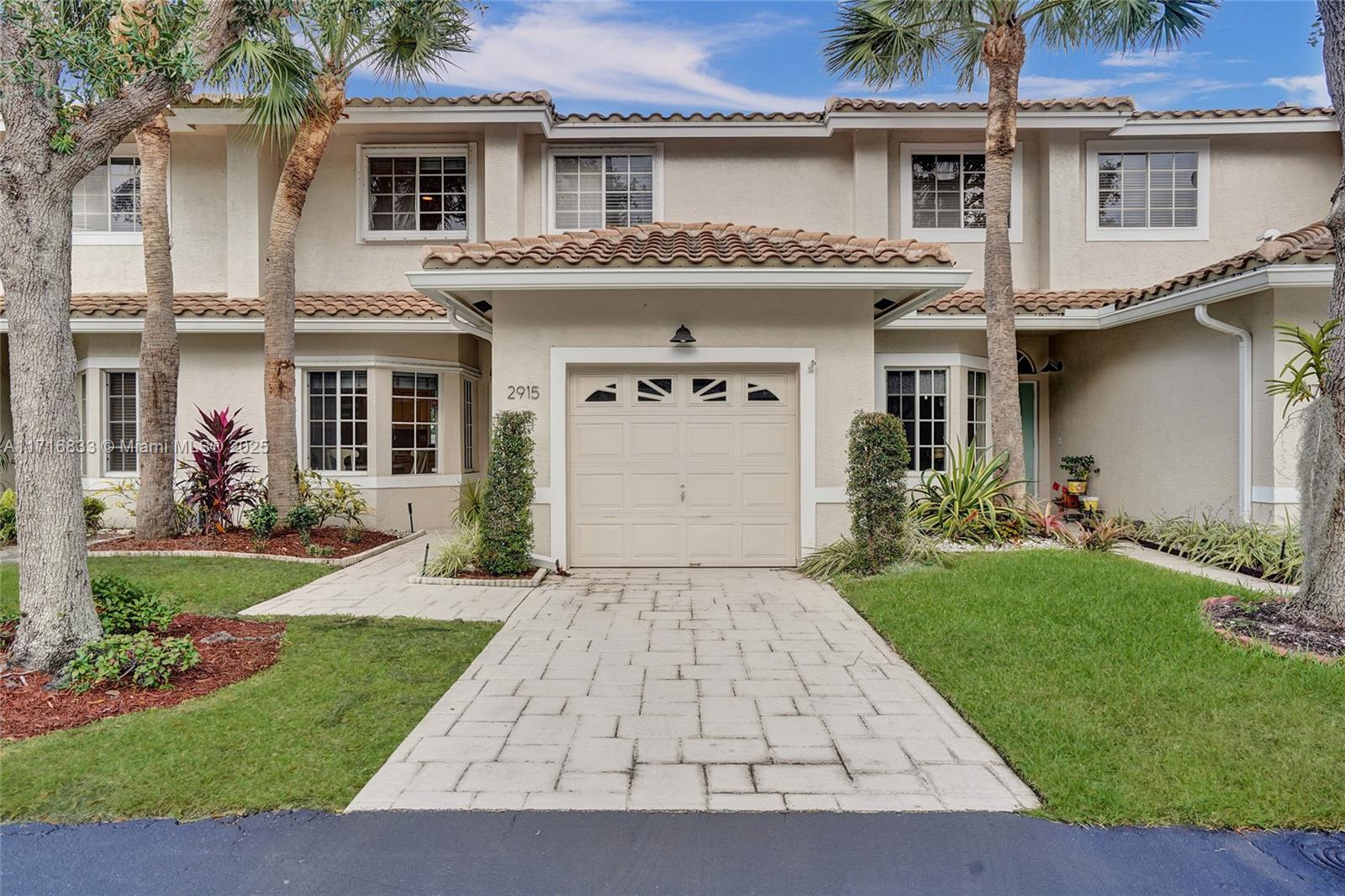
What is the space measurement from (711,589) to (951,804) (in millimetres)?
4603

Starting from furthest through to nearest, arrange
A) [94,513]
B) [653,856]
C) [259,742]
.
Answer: [94,513]
[259,742]
[653,856]

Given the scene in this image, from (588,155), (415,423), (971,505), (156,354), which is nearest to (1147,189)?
(971,505)

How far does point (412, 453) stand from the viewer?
484 inches

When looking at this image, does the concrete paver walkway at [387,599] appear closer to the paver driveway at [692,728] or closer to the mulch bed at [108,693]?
the paver driveway at [692,728]

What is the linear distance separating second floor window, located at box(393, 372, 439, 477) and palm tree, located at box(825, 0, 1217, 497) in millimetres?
8704

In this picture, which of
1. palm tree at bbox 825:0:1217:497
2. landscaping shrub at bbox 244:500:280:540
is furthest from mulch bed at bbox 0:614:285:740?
palm tree at bbox 825:0:1217:497

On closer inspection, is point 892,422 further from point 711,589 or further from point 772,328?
point 711,589

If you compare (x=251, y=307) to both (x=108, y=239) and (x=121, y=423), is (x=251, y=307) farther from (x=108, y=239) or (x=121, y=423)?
(x=108, y=239)

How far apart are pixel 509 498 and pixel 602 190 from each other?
7604 mm

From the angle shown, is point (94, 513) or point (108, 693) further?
point (94, 513)

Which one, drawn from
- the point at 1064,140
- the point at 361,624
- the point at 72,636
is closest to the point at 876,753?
the point at 361,624

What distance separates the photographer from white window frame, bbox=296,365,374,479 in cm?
1183

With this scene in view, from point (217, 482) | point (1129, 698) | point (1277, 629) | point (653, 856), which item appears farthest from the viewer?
point (217, 482)

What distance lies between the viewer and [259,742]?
3920mm
